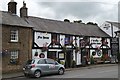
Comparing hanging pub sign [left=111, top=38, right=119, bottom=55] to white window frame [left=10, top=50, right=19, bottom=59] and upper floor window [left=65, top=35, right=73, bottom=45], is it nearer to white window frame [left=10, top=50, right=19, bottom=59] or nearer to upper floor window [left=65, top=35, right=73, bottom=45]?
upper floor window [left=65, top=35, right=73, bottom=45]

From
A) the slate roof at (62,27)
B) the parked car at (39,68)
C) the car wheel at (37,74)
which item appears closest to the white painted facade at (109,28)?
the slate roof at (62,27)

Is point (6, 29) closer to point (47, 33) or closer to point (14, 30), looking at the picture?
point (14, 30)

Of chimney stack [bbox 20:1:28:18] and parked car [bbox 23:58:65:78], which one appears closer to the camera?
parked car [bbox 23:58:65:78]

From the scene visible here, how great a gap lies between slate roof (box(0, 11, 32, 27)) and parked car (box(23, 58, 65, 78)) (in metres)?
6.41

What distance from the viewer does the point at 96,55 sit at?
123ft

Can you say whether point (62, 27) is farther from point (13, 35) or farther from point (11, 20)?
point (13, 35)

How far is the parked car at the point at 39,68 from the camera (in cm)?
2112

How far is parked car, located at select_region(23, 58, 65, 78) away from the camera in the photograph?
69.3 feet

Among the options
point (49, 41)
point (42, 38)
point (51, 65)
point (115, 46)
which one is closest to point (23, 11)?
point (42, 38)

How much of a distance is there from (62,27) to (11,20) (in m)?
9.35

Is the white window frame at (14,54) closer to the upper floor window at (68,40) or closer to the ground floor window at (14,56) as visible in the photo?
the ground floor window at (14,56)

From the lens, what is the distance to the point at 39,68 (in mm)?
21359

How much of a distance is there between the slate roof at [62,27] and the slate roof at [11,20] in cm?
150

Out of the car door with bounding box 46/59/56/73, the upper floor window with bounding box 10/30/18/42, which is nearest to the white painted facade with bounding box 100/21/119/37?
the upper floor window with bounding box 10/30/18/42
